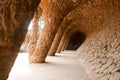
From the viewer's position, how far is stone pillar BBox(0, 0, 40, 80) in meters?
2.79

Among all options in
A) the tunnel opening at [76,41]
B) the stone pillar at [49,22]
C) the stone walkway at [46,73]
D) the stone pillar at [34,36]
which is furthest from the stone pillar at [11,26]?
the tunnel opening at [76,41]

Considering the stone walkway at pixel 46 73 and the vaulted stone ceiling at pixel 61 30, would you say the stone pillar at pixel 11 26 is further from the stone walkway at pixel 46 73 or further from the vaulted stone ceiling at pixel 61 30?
the stone walkway at pixel 46 73

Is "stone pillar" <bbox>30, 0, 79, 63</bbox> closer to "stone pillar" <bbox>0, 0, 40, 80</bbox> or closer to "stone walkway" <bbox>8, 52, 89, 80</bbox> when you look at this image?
"stone walkway" <bbox>8, 52, 89, 80</bbox>

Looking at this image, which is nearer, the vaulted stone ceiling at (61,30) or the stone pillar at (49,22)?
the vaulted stone ceiling at (61,30)

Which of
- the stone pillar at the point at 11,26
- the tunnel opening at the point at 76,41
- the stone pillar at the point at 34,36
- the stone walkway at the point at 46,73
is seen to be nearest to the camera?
the stone pillar at the point at 11,26

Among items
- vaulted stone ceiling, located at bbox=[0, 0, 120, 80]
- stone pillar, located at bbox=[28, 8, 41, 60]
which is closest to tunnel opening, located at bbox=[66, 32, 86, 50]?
vaulted stone ceiling, located at bbox=[0, 0, 120, 80]

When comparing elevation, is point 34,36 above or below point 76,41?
above

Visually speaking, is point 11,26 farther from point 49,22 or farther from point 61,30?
point 61,30

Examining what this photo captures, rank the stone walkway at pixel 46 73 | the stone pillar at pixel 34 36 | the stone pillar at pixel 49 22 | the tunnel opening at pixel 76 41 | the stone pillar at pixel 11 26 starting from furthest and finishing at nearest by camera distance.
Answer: the tunnel opening at pixel 76 41 < the stone pillar at pixel 34 36 < the stone pillar at pixel 49 22 < the stone walkway at pixel 46 73 < the stone pillar at pixel 11 26

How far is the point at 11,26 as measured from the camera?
287 centimetres

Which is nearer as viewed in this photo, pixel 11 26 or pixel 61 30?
pixel 11 26

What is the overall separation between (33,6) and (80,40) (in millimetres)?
26225

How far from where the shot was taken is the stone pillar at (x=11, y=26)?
2795 millimetres

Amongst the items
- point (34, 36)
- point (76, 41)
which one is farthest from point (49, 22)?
point (76, 41)
